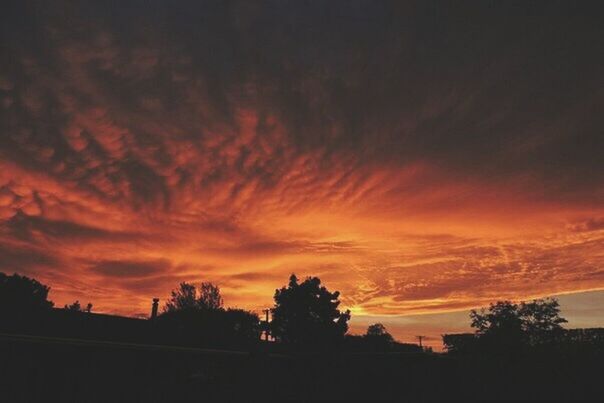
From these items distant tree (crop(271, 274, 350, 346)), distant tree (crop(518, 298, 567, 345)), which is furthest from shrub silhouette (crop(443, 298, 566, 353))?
distant tree (crop(271, 274, 350, 346))

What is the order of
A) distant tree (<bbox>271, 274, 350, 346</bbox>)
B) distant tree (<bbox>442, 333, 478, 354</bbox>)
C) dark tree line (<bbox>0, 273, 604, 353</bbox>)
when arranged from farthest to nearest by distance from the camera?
distant tree (<bbox>271, 274, 350, 346</bbox>), dark tree line (<bbox>0, 273, 604, 353</bbox>), distant tree (<bbox>442, 333, 478, 354</bbox>)

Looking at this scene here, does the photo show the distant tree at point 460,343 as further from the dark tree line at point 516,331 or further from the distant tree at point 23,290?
the distant tree at point 23,290

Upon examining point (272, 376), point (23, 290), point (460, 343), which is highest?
point (23, 290)

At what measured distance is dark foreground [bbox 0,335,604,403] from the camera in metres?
16.4

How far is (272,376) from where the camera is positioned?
2106 cm

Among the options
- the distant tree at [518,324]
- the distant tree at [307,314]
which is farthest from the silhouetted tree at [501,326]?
the distant tree at [307,314]

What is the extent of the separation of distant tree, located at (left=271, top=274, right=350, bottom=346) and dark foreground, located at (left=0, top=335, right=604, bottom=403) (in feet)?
121

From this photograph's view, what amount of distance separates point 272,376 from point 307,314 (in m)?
41.4

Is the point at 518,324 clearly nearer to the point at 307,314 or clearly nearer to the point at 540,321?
the point at 540,321

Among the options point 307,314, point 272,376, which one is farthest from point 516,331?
point 307,314

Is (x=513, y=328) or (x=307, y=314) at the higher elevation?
(x=307, y=314)

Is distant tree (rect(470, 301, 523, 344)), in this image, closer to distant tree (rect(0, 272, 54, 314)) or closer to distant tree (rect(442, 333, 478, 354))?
distant tree (rect(442, 333, 478, 354))

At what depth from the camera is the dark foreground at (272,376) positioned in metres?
16.4

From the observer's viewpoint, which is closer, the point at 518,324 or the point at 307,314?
the point at 518,324
